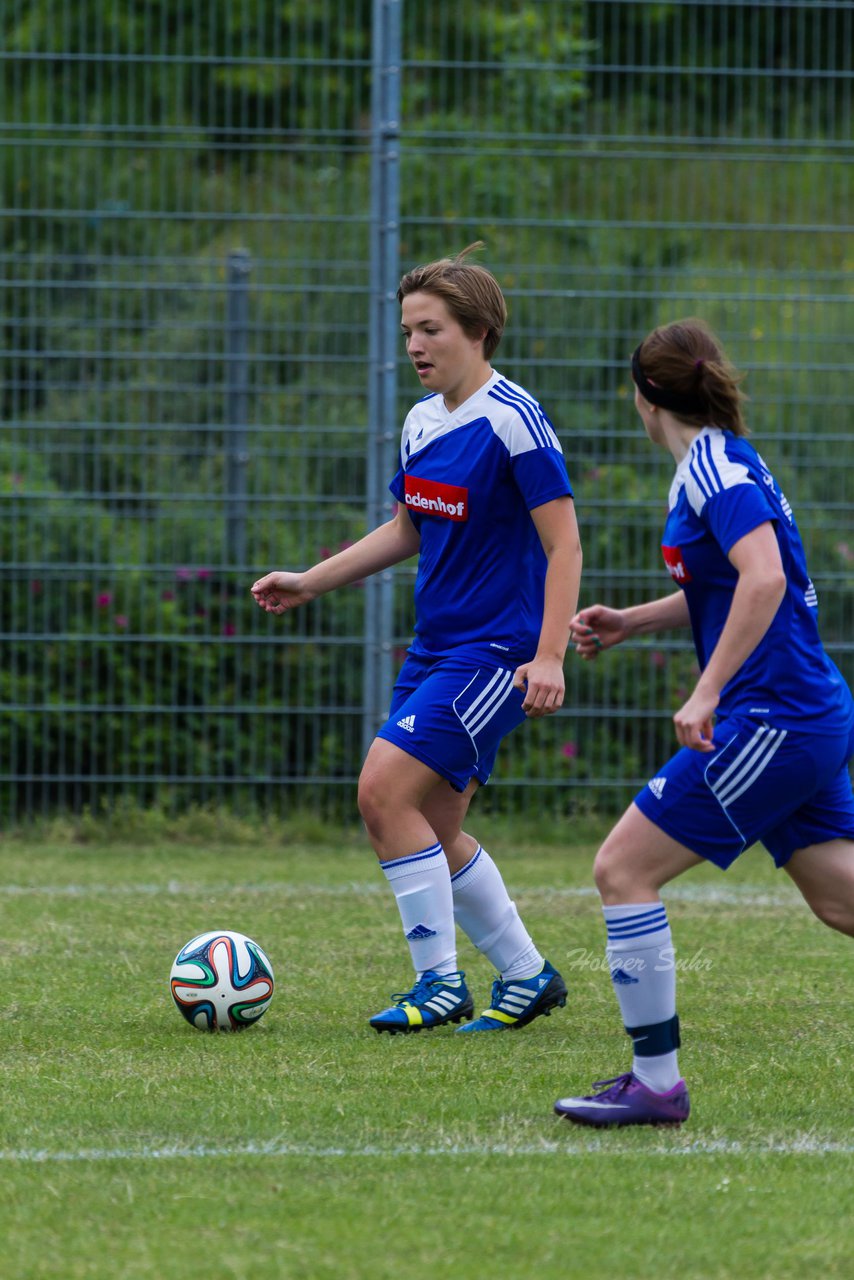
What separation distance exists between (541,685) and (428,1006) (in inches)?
40.1

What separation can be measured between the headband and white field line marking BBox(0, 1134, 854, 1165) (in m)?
1.53

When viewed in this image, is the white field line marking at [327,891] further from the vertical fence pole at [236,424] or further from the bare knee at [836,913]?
the bare knee at [836,913]

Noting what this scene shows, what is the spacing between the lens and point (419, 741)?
486 centimetres

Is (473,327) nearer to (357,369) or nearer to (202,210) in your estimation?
(357,369)

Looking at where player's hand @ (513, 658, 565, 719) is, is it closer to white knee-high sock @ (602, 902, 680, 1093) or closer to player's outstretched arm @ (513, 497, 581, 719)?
player's outstretched arm @ (513, 497, 581, 719)

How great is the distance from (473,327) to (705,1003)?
6.84 feet

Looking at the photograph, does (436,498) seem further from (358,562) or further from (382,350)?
(382,350)

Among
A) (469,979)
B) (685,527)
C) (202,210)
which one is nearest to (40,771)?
(202,210)

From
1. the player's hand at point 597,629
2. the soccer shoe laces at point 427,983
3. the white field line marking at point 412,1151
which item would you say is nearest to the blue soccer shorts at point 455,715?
the soccer shoe laces at point 427,983

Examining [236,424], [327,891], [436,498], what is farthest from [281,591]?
[236,424]

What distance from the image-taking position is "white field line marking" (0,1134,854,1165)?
139 inches

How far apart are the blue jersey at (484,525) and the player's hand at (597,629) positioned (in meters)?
0.86

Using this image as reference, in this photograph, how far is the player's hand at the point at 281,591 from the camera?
16.9ft

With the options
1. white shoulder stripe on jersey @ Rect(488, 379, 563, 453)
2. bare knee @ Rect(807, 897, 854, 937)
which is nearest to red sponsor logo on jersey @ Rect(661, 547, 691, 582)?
bare knee @ Rect(807, 897, 854, 937)
